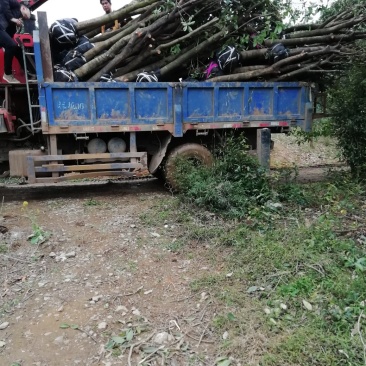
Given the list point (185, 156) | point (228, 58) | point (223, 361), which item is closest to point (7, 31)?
point (185, 156)

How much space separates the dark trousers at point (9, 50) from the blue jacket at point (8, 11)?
19cm

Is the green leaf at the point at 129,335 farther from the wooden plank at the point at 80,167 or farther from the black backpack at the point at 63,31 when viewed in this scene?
the black backpack at the point at 63,31

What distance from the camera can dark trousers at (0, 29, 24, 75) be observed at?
5410 mm

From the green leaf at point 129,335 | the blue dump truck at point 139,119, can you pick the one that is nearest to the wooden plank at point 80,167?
the blue dump truck at point 139,119

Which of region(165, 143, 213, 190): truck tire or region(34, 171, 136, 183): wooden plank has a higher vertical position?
region(165, 143, 213, 190): truck tire

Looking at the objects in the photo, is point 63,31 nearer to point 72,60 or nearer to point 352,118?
point 72,60

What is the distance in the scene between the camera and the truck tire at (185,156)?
6.21 m

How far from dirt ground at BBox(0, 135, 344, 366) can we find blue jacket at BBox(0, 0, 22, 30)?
2850mm

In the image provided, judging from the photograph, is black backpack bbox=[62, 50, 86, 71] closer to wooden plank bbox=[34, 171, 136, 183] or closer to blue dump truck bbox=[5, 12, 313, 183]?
blue dump truck bbox=[5, 12, 313, 183]

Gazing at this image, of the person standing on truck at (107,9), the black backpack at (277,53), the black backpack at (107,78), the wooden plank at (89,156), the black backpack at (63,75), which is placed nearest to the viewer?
the black backpack at (63,75)

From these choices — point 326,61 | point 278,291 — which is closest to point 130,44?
point 326,61

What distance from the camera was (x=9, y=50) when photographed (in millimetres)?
5484

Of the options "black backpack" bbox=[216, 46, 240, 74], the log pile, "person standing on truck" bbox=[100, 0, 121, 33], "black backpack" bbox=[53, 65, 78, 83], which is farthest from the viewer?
"person standing on truck" bbox=[100, 0, 121, 33]

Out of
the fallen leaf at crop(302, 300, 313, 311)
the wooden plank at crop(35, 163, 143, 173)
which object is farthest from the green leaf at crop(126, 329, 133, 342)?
the wooden plank at crop(35, 163, 143, 173)
